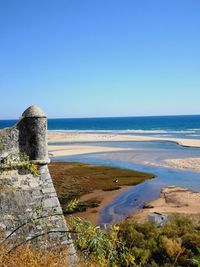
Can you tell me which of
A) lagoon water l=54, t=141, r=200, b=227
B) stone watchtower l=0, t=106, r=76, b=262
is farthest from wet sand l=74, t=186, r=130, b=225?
stone watchtower l=0, t=106, r=76, b=262

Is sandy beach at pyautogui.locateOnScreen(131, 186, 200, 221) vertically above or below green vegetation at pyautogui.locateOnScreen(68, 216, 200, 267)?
below

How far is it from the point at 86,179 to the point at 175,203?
949 cm

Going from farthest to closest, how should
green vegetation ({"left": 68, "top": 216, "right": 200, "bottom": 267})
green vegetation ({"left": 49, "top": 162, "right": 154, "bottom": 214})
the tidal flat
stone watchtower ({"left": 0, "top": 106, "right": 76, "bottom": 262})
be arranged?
green vegetation ({"left": 49, "top": 162, "right": 154, "bottom": 214}), the tidal flat, green vegetation ({"left": 68, "top": 216, "right": 200, "bottom": 267}), stone watchtower ({"left": 0, "top": 106, "right": 76, "bottom": 262})

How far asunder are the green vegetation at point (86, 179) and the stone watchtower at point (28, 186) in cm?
1280

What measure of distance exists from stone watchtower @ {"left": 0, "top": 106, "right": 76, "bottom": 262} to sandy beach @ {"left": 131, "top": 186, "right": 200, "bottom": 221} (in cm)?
1086

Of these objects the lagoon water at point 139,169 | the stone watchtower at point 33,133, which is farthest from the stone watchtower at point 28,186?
the lagoon water at point 139,169

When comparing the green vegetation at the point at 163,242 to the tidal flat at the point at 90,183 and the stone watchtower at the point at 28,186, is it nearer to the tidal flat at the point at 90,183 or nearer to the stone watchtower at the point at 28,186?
the stone watchtower at the point at 28,186

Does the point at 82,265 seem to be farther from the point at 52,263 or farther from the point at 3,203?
the point at 3,203

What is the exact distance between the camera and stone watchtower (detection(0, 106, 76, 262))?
823 cm

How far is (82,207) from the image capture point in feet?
71.1

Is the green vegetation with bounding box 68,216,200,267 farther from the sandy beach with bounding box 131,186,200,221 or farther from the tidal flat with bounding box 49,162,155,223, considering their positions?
the tidal flat with bounding box 49,162,155,223

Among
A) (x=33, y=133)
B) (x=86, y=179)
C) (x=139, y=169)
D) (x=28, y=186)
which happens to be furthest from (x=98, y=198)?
(x=33, y=133)

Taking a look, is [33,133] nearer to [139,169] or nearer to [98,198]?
[98,198]

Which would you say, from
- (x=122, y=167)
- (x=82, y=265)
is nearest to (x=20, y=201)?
(x=82, y=265)
